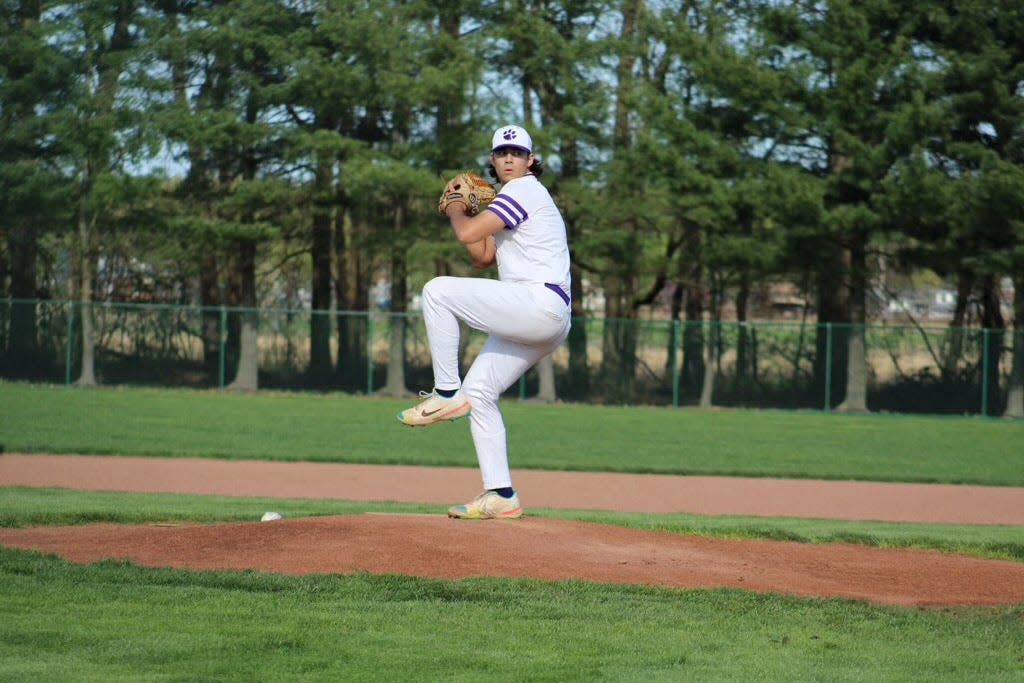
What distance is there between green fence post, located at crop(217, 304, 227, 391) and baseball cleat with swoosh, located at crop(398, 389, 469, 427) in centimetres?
2463

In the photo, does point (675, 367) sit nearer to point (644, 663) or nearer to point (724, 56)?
point (724, 56)

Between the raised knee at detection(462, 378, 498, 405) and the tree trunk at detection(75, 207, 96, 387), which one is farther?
the tree trunk at detection(75, 207, 96, 387)

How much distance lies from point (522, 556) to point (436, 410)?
91 centimetres

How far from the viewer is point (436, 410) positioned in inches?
295

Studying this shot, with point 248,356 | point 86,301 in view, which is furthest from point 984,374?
point 86,301

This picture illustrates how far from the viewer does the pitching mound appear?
281 inches

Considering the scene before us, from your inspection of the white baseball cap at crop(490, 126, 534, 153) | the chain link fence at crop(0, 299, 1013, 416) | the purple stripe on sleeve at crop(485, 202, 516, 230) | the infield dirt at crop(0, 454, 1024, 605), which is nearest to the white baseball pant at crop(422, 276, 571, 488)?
the purple stripe on sleeve at crop(485, 202, 516, 230)

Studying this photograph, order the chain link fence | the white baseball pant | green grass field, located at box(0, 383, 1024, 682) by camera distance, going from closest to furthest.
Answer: green grass field, located at box(0, 383, 1024, 682) < the white baseball pant < the chain link fence

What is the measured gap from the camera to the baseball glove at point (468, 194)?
7.32 metres

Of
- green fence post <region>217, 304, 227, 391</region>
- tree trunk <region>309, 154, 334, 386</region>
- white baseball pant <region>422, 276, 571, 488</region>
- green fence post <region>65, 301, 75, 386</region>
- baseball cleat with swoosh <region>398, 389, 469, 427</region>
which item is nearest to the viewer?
white baseball pant <region>422, 276, 571, 488</region>

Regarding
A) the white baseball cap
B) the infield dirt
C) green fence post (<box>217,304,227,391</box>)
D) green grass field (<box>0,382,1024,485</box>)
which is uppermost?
the white baseball cap

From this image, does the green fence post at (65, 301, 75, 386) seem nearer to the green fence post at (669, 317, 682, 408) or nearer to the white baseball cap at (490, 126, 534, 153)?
the green fence post at (669, 317, 682, 408)

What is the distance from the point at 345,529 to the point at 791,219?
83.0 feet

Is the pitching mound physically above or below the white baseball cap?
below
